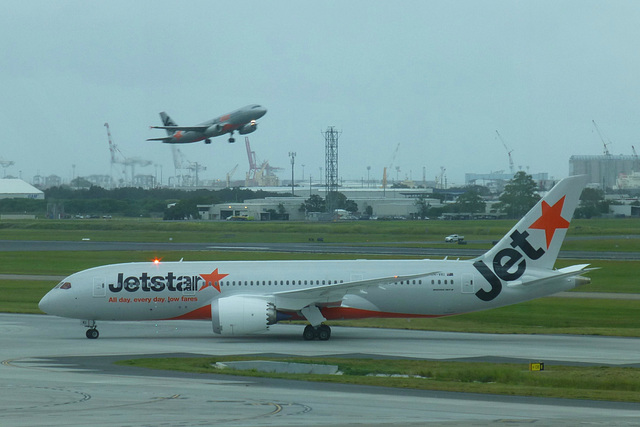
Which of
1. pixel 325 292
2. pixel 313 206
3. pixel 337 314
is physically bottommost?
pixel 337 314

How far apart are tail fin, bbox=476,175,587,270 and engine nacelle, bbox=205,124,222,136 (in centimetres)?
1957

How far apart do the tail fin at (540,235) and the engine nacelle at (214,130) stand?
19574mm

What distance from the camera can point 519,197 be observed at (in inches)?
5586

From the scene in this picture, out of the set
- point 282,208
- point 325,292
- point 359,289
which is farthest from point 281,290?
point 282,208

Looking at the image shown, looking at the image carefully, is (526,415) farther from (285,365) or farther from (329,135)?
(329,135)

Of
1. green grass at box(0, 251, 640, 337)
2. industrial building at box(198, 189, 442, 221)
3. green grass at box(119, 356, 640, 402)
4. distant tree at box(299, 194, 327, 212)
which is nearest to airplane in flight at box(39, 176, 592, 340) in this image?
green grass at box(0, 251, 640, 337)

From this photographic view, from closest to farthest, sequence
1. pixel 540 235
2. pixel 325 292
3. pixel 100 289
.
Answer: pixel 325 292 < pixel 540 235 < pixel 100 289

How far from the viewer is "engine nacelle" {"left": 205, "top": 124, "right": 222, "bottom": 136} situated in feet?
172

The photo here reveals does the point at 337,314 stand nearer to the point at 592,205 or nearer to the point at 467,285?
the point at 467,285

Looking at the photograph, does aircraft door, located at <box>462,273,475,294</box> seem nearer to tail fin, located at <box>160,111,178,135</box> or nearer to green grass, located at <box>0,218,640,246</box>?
tail fin, located at <box>160,111,178,135</box>

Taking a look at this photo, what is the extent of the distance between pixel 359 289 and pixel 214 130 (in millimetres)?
17615

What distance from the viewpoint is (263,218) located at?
6024 inches

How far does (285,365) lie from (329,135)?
127655 mm

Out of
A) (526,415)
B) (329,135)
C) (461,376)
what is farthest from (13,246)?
(526,415)
